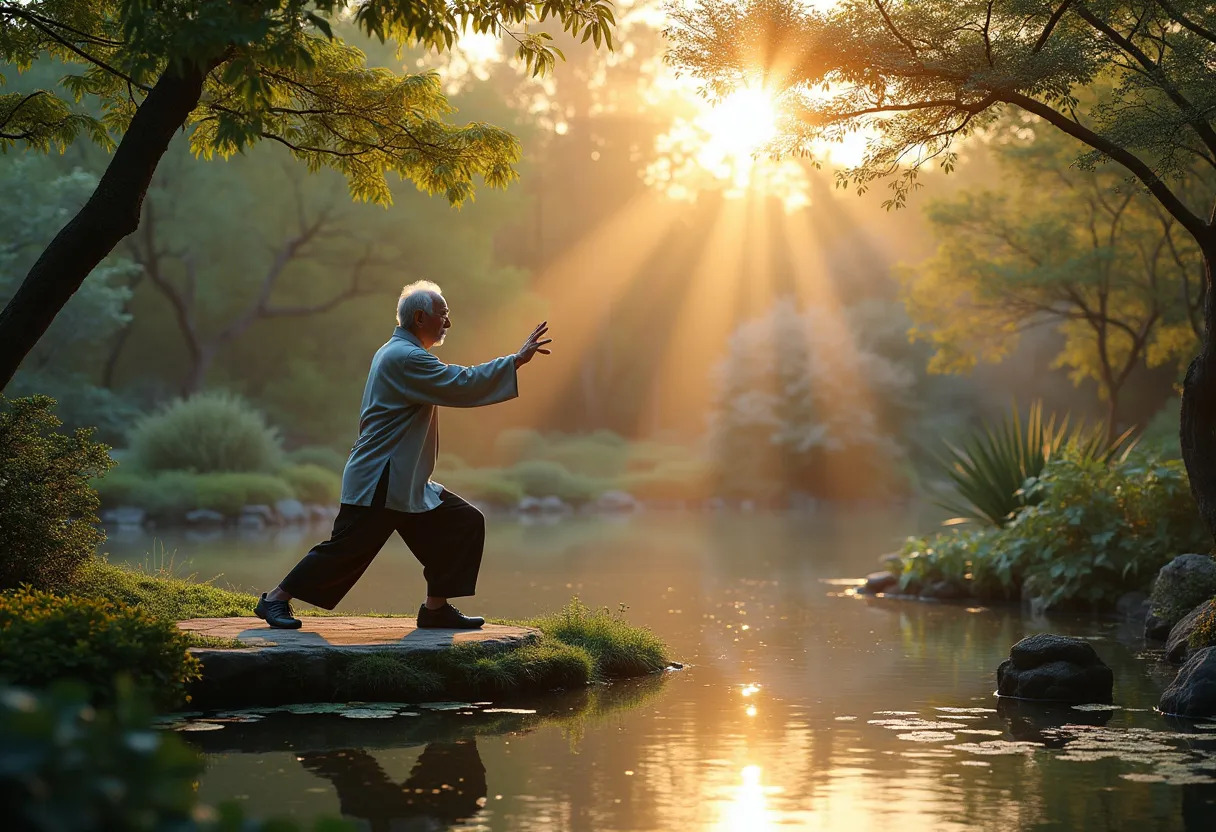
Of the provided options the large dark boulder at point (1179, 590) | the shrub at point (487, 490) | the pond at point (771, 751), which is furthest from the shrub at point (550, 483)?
the large dark boulder at point (1179, 590)

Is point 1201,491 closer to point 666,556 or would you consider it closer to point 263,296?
point 666,556

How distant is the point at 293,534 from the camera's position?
907 inches

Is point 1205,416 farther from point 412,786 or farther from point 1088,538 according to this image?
point 412,786

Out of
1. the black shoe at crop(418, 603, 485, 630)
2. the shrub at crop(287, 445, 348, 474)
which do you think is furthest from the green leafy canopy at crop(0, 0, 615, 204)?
the shrub at crop(287, 445, 348, 474)

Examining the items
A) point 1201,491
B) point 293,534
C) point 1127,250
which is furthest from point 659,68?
point 1201,491

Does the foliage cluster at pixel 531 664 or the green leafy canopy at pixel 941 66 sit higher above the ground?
the green leafy canopy at pixel 941 66

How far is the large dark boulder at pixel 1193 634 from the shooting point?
8930 millimetres

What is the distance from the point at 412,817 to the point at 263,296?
3413cm

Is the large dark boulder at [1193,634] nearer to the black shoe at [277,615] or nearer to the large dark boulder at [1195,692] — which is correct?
the large dark boulder at [1195,692]

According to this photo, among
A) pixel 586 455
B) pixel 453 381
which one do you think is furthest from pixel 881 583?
pixel 586 455

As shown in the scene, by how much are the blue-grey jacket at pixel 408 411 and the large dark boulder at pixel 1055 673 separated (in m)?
3.27

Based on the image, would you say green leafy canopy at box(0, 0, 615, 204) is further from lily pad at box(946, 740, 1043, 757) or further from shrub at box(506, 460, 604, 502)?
shrub at box(506, 460, 604, 502)

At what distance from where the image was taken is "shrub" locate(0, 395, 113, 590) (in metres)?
8.00

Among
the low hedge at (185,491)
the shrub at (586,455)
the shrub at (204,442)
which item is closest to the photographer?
the low hedge at (185,491)
